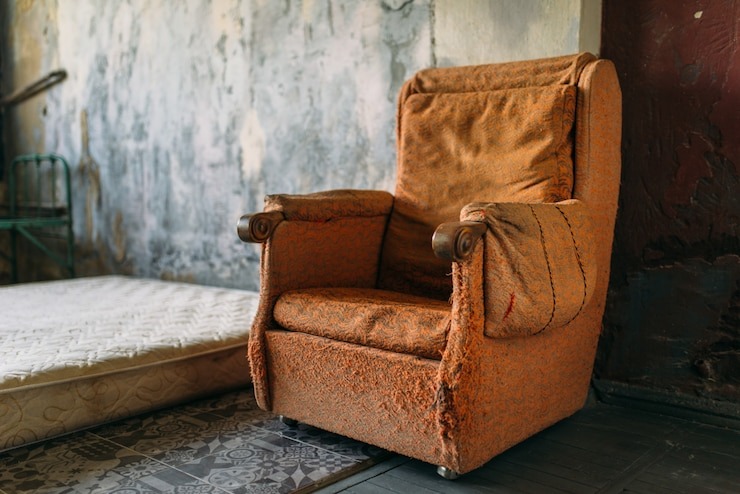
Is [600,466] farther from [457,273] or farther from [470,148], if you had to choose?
[470,148]

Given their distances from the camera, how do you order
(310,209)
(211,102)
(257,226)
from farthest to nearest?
(211,102), (310,209), (257,226)

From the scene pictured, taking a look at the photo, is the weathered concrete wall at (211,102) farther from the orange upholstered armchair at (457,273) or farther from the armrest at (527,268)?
the armrest at (527,268)

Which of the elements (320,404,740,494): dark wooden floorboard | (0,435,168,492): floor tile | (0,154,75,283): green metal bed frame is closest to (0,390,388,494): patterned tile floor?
(0,435,168,492): floor tile

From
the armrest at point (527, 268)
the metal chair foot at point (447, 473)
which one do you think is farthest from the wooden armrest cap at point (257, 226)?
the metal chair foot at point (447, 473)

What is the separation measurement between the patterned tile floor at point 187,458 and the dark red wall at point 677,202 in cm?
102

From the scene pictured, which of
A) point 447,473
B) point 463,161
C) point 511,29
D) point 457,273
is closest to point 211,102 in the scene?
point 511,29

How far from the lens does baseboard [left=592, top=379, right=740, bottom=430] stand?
2145mm

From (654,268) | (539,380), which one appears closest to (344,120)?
(654,268)

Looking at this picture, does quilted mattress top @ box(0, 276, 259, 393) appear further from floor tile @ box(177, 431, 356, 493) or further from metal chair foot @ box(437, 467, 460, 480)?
metal chair foot @ box(437, 467, 460, 480)

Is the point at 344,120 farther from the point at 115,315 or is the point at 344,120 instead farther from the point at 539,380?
the point at 539,380

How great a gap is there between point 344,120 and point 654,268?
142cm

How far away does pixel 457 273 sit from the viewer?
158cm

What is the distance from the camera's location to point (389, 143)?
2898mm

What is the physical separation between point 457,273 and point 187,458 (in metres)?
0.88
